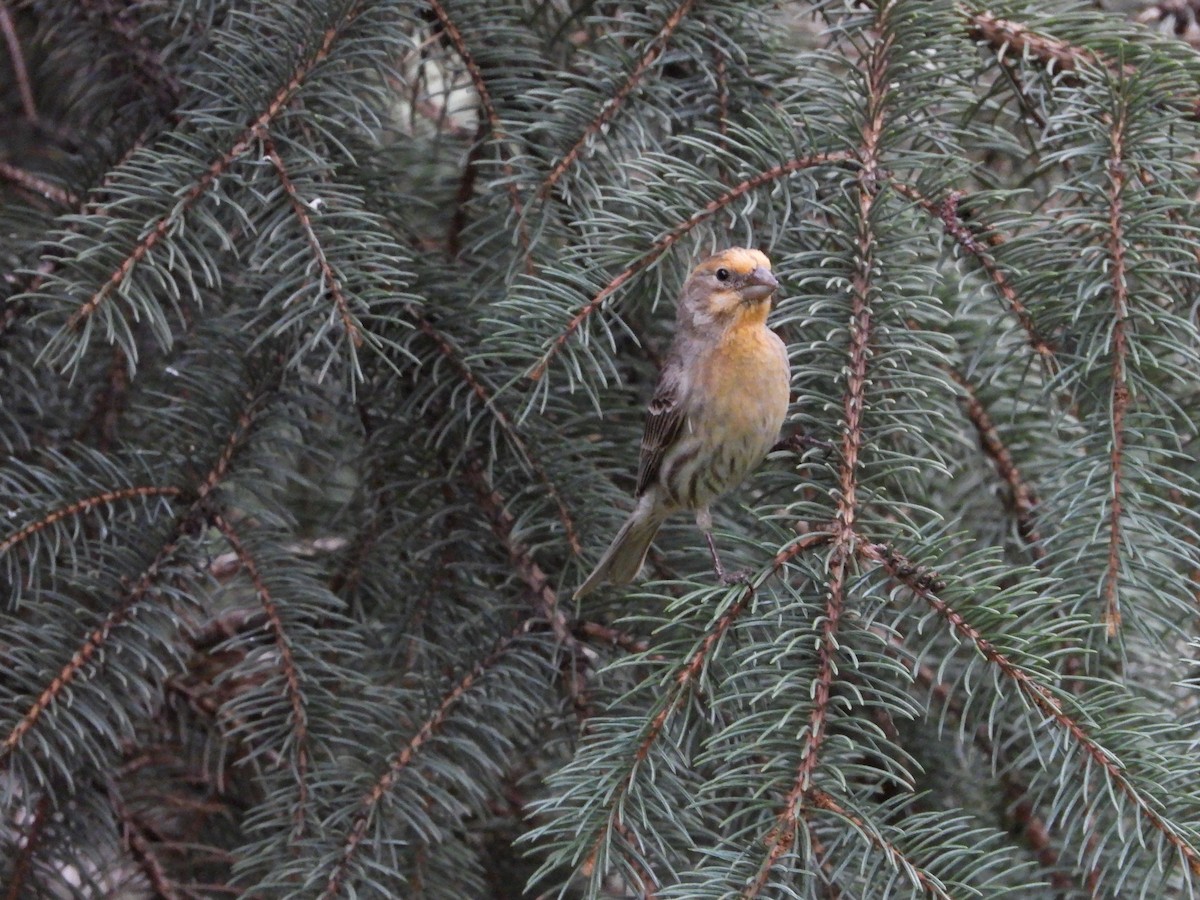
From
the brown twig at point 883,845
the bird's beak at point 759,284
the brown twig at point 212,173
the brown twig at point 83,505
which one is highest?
the brown twig at point 212,173

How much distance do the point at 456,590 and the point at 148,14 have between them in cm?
125

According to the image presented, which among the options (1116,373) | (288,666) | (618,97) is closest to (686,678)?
(288,666)

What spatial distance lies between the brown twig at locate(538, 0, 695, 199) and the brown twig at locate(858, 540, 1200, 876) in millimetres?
802

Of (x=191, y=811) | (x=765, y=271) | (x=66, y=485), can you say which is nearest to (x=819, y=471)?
(x=765, y=271)

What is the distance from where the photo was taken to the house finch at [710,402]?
219cm

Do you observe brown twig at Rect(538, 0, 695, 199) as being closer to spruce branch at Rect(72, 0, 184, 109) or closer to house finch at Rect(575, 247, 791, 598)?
house finch at Rect(575, 247, 791, 598)

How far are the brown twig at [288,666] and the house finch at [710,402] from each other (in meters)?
0.60

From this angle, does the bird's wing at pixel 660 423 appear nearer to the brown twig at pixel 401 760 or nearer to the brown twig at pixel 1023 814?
the brown twig at pixel 401 760

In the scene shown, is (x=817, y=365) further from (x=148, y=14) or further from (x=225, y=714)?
(x=148, y=14)

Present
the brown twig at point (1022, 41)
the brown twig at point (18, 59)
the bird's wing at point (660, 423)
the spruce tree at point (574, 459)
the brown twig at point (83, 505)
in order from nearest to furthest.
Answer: the spruce tree at point (574, 459)
the brown twig at point (83, 505)
the brown twig at point (1022, 41)
the bird's wing at point (660, 423)
the brown twig at point (18, 59)

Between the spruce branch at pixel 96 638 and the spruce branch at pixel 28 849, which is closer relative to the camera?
the spruce branch at pixel 96 638

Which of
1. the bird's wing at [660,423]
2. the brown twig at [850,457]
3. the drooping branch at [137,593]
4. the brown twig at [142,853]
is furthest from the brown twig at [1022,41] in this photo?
the brown twig at [142,853]

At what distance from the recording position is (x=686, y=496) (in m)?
2.36

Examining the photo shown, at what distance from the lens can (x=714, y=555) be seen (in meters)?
2.07
